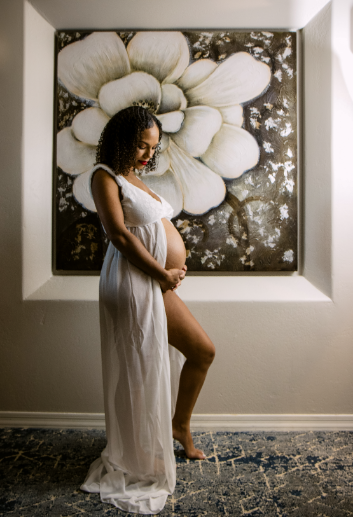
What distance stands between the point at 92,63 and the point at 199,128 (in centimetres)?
89

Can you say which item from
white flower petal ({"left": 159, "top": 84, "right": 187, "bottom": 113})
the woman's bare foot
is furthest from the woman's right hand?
white flower petal ({"left": 159, "top": 84, "right": 187, "bottom": 113})

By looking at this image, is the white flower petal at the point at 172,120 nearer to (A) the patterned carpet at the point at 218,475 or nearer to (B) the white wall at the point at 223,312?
(B) the white wall at the point at 223,312

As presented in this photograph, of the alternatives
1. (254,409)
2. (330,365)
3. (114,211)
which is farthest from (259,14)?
(254,409)

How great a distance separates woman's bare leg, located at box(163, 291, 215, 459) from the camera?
1964 millimetres

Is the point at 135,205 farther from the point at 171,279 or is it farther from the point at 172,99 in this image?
the point at 172,99

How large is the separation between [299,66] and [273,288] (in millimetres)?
1603

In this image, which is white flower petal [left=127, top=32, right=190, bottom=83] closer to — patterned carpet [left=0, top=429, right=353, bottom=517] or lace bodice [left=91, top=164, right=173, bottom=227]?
lace bodice [left=91, top=164, right=173, bottom=227]

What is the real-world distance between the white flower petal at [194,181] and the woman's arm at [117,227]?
3.10 ft

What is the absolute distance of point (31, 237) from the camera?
2574 millimetres

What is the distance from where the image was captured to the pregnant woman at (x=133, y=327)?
1741 mm

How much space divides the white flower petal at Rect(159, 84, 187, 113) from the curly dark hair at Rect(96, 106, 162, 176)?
2.77 feet

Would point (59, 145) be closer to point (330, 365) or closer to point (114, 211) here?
point (114, 211)

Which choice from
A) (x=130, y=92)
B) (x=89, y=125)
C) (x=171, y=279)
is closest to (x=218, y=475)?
(x=171, y=279)

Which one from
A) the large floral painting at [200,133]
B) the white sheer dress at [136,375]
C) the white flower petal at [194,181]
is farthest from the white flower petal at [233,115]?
the white sheer dress at [136,375]
